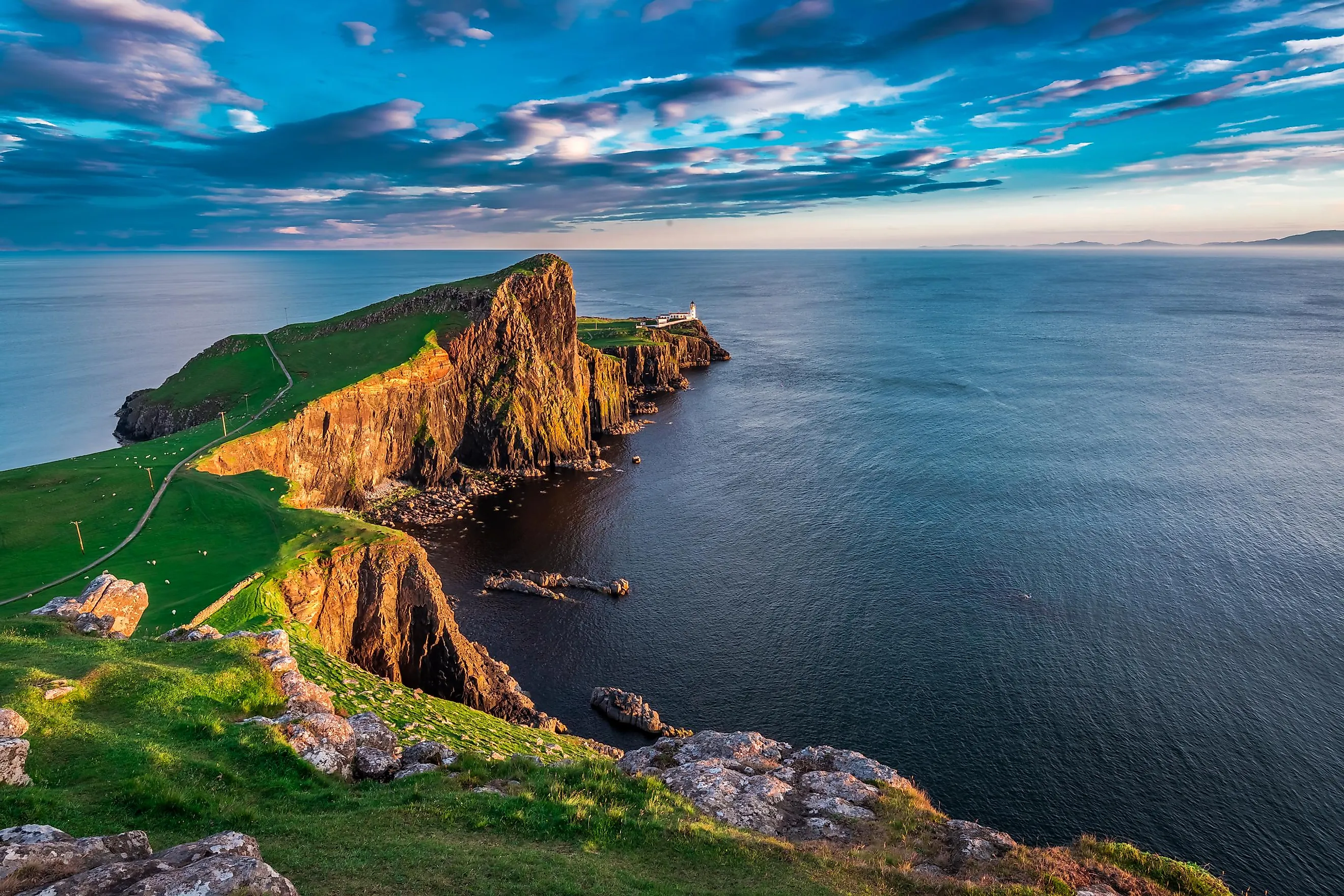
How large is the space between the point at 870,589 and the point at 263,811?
56770 mm

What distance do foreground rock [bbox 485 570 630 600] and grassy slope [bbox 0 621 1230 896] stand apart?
1603 inches

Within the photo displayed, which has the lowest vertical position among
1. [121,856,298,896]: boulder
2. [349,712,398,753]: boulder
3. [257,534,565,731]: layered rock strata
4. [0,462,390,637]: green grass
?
[257,534,565,731]: layered rock strata

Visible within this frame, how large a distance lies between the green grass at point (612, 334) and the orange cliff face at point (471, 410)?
39400 mm

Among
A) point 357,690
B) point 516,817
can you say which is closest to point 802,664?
point 357,690

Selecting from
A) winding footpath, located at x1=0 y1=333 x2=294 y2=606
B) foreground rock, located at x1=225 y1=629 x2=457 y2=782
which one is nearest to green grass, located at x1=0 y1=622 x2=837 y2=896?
foreground rock, located at x1=225 y1=629 x2=457 y2=782

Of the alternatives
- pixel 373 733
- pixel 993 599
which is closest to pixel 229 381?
pixel 373 733

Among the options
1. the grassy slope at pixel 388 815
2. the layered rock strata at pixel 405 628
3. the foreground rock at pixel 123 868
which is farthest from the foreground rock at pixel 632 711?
the foreground rock at pixel 123 868

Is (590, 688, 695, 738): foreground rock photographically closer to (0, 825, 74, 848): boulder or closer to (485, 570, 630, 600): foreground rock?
(485, 570, 630, 600): foreground rock

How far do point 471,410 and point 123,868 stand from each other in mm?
96948

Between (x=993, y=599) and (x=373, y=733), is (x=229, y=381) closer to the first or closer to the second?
(x=373, y=733)

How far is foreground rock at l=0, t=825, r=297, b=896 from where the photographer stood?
1241 cm

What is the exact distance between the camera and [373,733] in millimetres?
26906

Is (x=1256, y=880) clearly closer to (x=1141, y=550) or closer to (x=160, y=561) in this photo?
(x=1141, y=550)

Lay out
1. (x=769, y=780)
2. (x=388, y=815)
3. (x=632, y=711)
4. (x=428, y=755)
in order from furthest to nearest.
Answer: (x=632, y=711) → (x=769, y=780) → (x=428, y=755) → (x=388, y=815)
